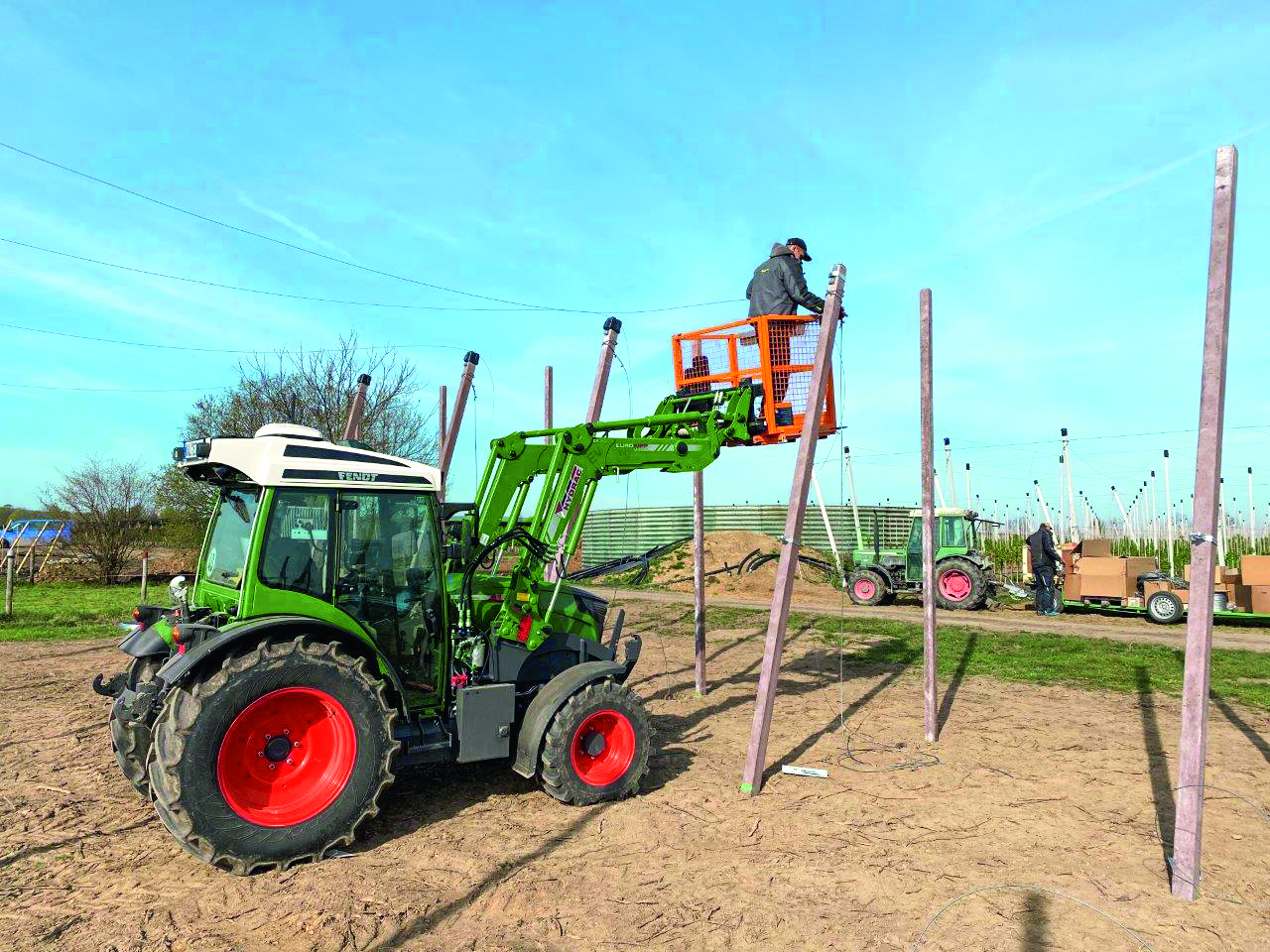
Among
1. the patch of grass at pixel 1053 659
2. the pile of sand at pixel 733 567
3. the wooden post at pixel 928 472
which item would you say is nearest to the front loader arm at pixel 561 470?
the wooden post at pixel 928 472

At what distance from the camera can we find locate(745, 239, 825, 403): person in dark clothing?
23.9 feet

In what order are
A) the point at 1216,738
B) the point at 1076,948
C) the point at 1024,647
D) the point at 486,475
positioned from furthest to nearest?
the point at 1024,647
the point at 1216,738
the point at 486,475
the point at 1076,948

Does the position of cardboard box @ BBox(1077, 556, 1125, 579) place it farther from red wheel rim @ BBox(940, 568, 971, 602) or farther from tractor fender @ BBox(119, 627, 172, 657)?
tractor fender @ BBox(119, 627, 172, 657)

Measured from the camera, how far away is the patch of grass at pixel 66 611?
49.1ft

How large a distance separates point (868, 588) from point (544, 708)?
17.3 meters

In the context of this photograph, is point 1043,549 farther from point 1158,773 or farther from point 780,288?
point 780,288

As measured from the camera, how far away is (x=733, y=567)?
26.3 metres

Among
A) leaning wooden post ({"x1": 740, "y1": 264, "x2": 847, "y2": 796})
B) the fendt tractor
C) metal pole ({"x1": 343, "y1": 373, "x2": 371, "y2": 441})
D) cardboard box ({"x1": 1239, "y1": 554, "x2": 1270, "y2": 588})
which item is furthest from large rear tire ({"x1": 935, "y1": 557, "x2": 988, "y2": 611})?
leaning wooden post ({"x1": 740, "y1": 264, "x2": 847, "y2": 796})

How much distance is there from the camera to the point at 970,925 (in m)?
4.09

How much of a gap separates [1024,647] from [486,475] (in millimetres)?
10277

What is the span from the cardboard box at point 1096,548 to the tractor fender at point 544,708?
1677 cm

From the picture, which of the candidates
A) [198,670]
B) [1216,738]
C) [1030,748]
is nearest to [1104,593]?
[1216,738]

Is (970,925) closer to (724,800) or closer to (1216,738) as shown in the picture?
(724,800)

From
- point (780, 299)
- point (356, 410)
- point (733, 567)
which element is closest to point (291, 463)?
point (780, 299)
